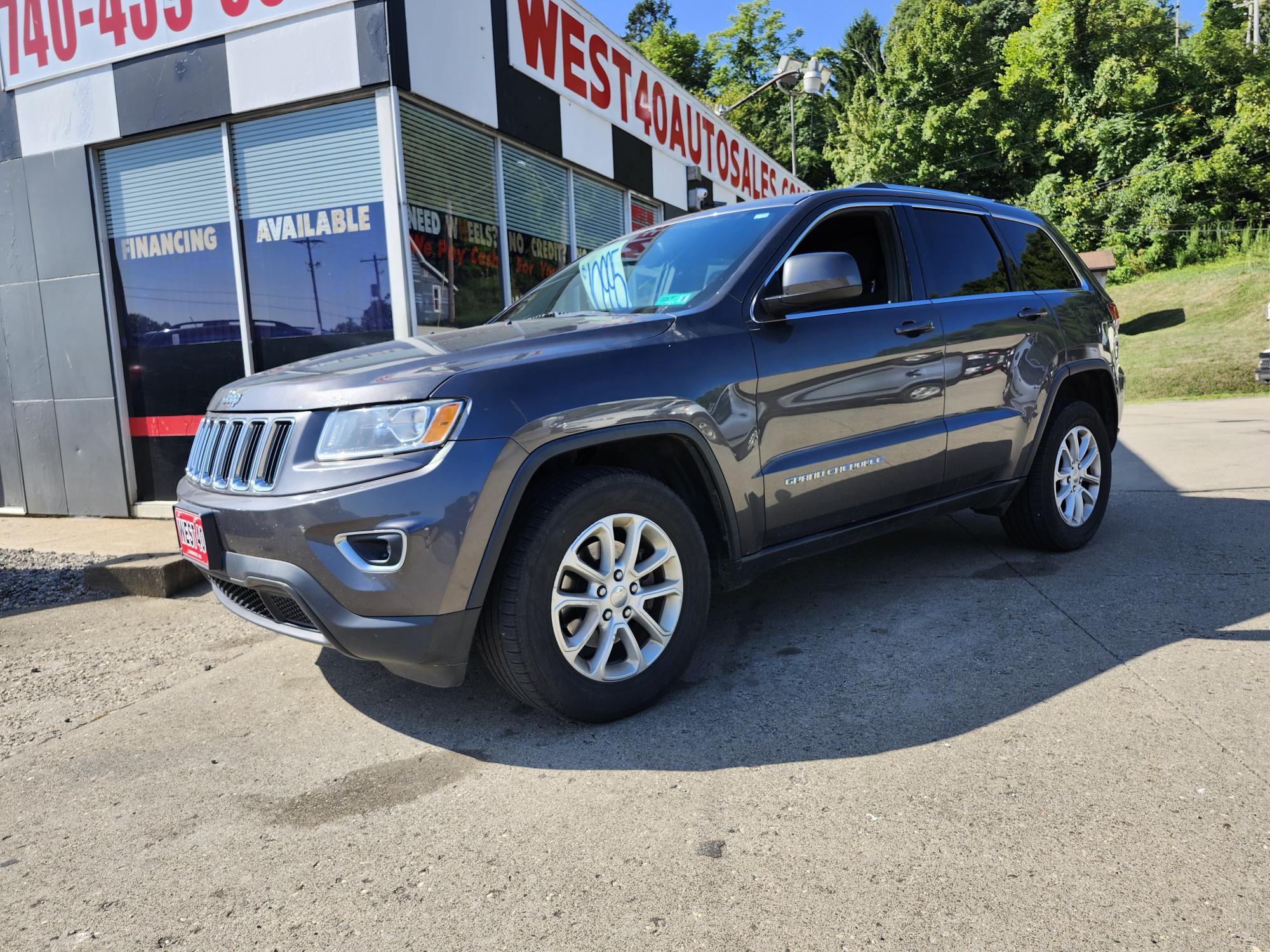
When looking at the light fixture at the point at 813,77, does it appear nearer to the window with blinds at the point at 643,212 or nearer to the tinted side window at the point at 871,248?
the window with blinds at the point at 643,212

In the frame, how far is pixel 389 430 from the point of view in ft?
8.13

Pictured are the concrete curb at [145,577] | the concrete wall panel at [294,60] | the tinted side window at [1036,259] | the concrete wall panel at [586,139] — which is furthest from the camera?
the concrete wall panel at [586,139]

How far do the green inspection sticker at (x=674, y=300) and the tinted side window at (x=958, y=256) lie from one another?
1.31 m

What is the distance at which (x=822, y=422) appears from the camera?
3.29 m

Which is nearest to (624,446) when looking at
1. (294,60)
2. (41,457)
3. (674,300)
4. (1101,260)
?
(674,300)

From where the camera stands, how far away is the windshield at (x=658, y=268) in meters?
3.33

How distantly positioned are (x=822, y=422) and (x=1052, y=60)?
145 ft

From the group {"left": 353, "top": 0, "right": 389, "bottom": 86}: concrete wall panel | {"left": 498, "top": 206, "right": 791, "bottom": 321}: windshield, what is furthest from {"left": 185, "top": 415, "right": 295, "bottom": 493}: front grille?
{"left": 353, "top": 0, "right": 389, "bottom": 86}: concrete wall panel

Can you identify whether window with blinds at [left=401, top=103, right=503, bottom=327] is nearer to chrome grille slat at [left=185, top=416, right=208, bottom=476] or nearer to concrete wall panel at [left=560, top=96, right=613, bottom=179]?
concrete wall panel at [left=560, top=96, right=613, bottom=179]

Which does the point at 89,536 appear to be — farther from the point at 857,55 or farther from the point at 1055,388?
the point at 857,55

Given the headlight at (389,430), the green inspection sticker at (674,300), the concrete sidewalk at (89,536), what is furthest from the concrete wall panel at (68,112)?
the headlight at (389,430)

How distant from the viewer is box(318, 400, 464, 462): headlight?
2447mm

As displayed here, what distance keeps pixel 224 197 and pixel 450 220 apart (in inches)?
68.6

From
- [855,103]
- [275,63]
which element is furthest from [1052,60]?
[275,63]
